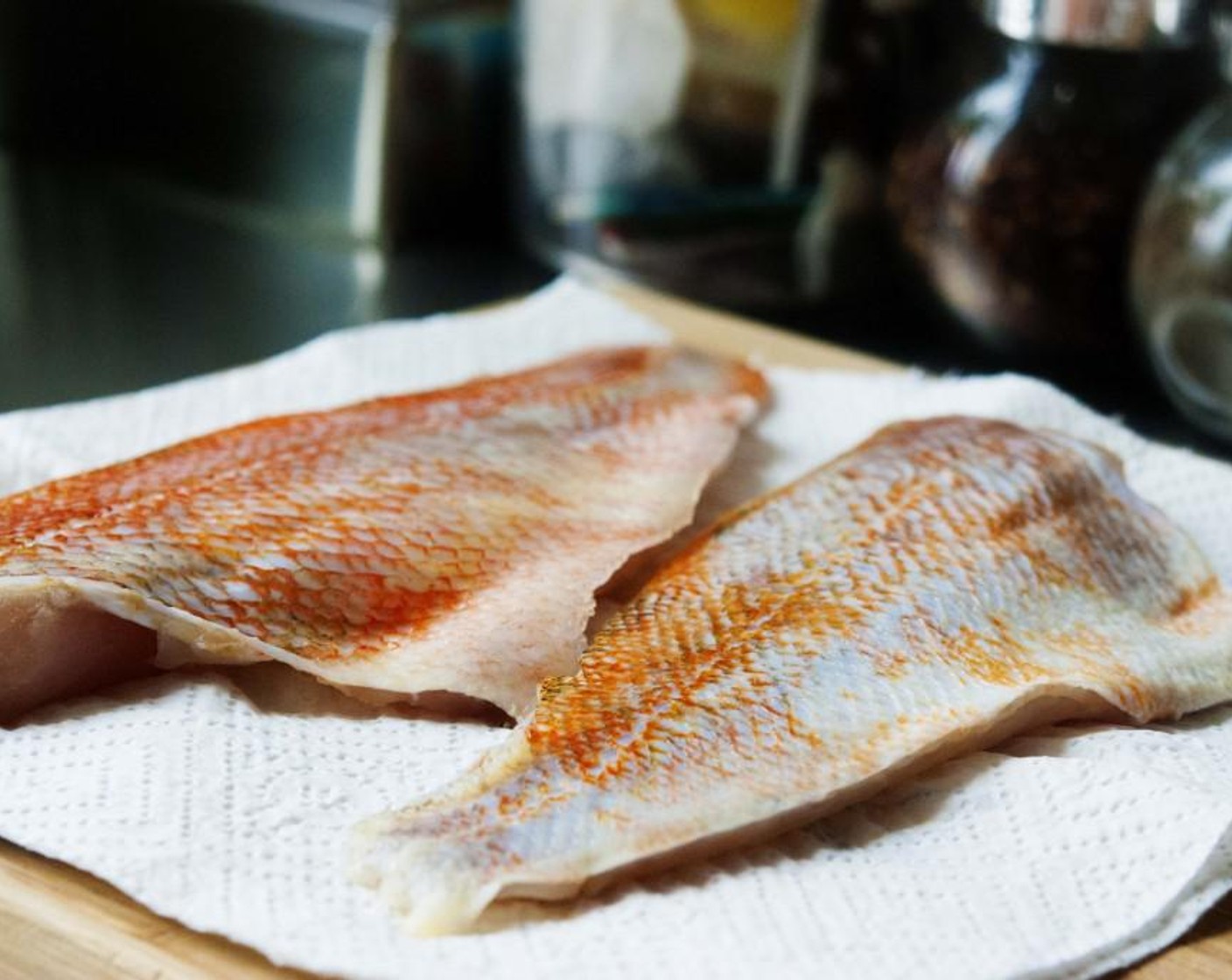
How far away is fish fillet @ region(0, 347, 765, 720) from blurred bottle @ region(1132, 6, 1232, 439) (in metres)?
0.54

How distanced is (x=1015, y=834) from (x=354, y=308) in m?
1.25

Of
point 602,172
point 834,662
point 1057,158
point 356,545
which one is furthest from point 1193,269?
point 356,545

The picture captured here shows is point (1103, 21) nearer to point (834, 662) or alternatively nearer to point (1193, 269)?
point (1193, 269)

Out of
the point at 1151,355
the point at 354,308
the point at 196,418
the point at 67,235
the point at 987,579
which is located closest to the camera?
the point at 987,579

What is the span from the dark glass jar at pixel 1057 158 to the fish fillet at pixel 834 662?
457 millimetres

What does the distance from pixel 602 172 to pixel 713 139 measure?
→ 0.13m

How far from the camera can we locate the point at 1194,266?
1683 millimetres

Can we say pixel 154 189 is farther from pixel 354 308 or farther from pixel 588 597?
pixel 588 597

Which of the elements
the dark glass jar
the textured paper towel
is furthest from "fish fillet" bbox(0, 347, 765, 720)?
the dark glass jar

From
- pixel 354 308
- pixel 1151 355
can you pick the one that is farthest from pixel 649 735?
pixel 354 308

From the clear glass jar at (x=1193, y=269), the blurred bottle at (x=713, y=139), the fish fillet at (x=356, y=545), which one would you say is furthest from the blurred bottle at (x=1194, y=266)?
the fish fillet at (x=356, y=545)

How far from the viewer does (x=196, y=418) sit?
1579 mm

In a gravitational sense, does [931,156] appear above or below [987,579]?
above

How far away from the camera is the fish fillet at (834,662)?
958 mm
